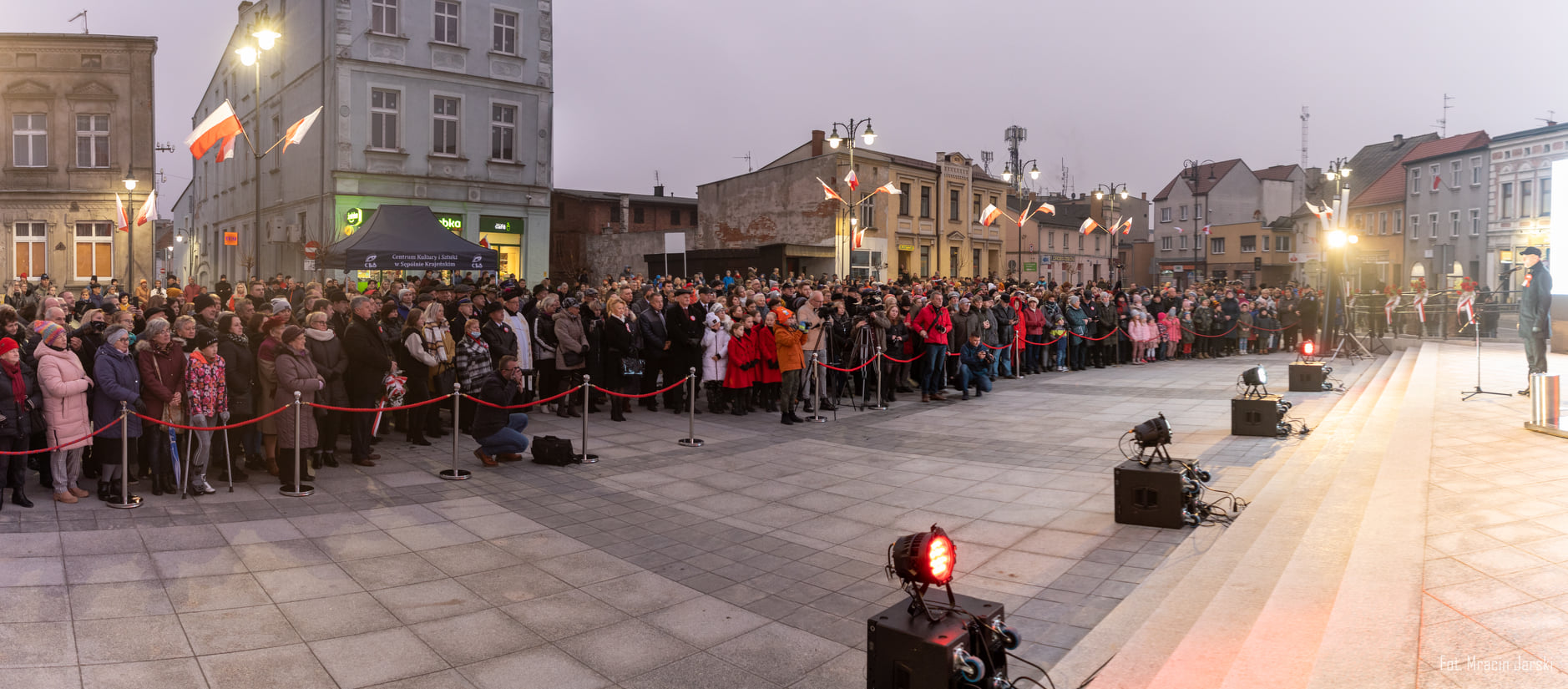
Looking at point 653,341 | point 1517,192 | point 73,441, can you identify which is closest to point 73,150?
point 653,341

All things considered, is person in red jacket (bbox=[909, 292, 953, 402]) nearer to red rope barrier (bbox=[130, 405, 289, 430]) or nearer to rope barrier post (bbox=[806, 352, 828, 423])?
rope barrier post (bbox=[806, 352, 828, 423])

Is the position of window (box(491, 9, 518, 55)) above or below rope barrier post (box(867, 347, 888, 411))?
above

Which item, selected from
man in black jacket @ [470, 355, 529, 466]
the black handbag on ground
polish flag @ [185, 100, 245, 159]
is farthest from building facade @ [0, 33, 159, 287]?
the black handbag on ground

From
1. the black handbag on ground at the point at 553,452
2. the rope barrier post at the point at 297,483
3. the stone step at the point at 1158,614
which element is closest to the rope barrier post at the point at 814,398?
the black handbag on ground at the point at 553,452

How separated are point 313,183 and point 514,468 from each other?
2341 centimetres

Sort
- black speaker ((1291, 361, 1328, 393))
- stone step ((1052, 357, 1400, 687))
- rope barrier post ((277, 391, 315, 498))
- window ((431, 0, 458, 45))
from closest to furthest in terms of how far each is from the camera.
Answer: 1. stone step ((1052, 357, 1400, 687))
2. rope barrier post ((277, 391, 315, 498))
3. black speaker ((1291, 361, 1328, 393))
4. window ((431, 0, 458, 45))

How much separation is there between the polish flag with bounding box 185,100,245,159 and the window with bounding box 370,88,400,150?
1072 centimetres

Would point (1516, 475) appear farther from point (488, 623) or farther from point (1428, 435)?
point (488, 623)

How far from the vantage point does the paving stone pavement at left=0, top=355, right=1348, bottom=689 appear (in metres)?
5.11

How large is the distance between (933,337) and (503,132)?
65.5 ft

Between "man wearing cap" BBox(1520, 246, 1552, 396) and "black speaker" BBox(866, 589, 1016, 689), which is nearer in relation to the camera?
"black speaker" BBox(866, 589, 1016, 689)

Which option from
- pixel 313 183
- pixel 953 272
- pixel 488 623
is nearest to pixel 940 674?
pixel 488 623

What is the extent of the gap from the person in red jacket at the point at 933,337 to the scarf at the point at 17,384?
12589mm

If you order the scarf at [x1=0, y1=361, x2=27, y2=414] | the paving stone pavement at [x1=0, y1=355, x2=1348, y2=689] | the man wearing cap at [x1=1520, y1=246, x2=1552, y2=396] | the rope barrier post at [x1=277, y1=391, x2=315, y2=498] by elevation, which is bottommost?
the paving stone pavement at [x1=0, y1=355, x2=1348, y2=689]
